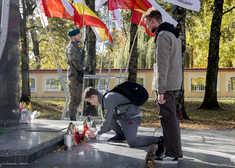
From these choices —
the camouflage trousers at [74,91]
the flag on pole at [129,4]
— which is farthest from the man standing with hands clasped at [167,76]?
the camouflage trousers at [74,91]

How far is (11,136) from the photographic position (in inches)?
154

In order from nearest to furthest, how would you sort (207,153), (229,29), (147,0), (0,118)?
1. (207,153)
2. (0,118)
3. (147,0)
4. (229,29)

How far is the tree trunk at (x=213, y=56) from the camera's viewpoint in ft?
44.3

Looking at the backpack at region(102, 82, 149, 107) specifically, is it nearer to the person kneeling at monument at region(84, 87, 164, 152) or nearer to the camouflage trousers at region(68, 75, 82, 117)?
the person kneeling at monument at region(84, 87, 164, 152)

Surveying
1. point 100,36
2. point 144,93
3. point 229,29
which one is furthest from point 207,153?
point 229,29

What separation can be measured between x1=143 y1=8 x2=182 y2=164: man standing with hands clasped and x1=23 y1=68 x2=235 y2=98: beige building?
840 inches

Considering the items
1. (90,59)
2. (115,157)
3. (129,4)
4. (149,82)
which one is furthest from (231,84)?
(115,157)

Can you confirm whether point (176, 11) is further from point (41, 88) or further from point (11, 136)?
point (41, 88)

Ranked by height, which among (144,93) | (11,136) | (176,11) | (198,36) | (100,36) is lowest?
(11,136)

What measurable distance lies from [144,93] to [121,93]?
33cm

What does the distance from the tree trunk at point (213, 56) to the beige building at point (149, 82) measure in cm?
1170

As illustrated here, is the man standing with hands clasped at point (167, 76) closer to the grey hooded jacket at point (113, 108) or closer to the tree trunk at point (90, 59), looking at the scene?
the grey hooded jacket at point (113, 108)

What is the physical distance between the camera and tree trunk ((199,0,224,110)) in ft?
44.3

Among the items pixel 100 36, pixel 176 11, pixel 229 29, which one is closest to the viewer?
pixel 100 36
